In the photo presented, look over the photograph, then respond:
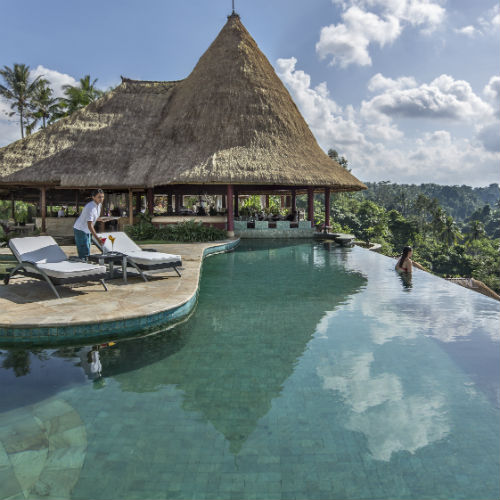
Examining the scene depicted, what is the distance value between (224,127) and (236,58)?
4.29m

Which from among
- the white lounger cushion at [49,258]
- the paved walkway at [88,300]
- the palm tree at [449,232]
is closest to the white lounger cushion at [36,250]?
the white lounger cushion at [49,258]

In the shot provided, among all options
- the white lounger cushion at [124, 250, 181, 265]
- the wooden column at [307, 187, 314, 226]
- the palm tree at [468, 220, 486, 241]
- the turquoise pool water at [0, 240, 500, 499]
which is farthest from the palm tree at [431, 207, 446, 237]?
the white lounger cushion at [124, 250, 181, 265]

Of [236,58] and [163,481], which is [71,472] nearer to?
[163,481]

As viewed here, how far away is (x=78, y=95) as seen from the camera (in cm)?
2911

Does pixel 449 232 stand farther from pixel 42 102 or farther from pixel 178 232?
pixel 42 102

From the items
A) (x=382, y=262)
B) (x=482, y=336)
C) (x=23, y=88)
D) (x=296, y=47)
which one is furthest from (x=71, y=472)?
(x=23, y=88)

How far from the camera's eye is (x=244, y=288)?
7.56 meters

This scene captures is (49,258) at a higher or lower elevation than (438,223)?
higher

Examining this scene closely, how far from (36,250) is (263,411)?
498cm

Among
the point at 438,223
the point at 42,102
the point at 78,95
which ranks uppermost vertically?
the point at 42,102

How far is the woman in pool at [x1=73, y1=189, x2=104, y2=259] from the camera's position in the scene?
634cm

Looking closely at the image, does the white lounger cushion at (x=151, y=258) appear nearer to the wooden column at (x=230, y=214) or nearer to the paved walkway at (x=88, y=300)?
the paved walkway at (x=88, y=300)

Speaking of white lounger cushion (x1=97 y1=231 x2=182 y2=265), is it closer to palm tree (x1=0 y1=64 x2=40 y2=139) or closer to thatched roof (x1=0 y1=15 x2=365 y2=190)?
thatched roof (x1=0 y1=15 x2=365 y2=190)

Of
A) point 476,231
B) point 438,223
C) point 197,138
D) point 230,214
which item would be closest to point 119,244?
point 230,214
